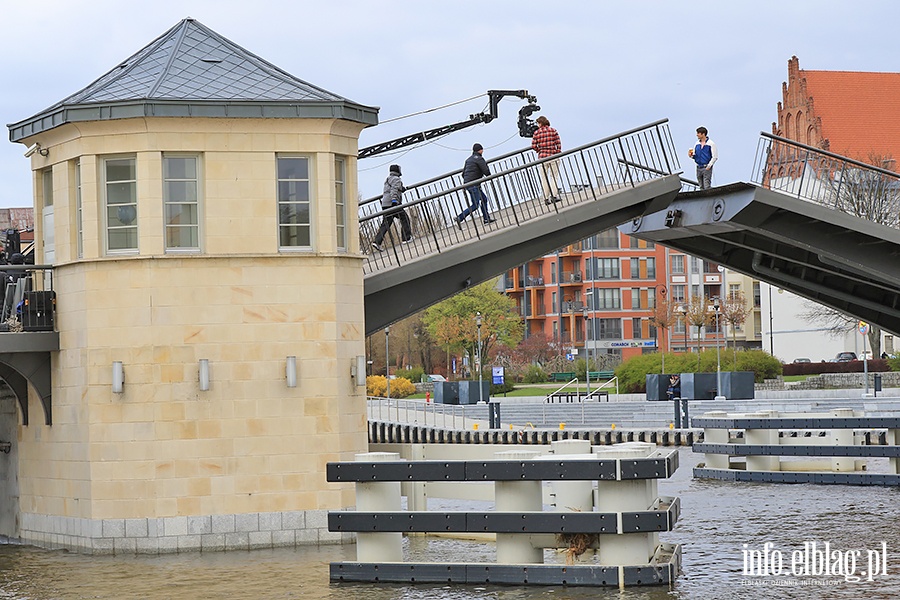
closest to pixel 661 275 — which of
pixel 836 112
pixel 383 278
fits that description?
pixel 836 112

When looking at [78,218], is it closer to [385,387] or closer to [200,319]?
[200,319]

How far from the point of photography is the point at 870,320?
Result: 30.3 m

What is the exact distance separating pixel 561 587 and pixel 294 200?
287 inches

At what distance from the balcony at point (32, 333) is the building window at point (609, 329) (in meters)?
92.6

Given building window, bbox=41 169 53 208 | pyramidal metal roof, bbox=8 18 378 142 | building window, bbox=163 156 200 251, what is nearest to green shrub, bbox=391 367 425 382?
building window, bbox=41 169 53 208

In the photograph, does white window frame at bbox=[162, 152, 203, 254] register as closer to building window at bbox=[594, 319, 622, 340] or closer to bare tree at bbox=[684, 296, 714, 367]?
bare tree at bbox=[684, 296, 714, 367]

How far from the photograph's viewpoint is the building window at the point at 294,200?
19.3m

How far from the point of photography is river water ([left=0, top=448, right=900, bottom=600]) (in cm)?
1416

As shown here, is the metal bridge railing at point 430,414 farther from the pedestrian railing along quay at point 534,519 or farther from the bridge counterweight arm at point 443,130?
the pedestrian railing along quay at point 534,519

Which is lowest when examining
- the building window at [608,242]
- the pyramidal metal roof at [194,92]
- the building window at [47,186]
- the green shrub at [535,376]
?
the green shrub at [535,376]

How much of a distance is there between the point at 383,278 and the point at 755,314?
92.0 meters

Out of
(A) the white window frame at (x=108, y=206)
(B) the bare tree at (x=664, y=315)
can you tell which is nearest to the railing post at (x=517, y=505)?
(A) the white window frame at (x=108, y=206)

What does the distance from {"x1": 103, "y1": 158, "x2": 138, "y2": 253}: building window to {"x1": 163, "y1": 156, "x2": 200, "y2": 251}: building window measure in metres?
0.46

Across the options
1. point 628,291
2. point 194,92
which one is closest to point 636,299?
point 628,291
